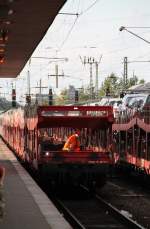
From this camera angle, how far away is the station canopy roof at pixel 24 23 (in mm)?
18891

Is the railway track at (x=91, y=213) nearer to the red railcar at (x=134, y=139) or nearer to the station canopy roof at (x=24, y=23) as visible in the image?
the red railcar at (x=134, y=139)

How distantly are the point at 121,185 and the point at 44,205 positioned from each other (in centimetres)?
1265

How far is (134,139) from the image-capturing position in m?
25.9

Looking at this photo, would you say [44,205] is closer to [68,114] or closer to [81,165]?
[81,165]

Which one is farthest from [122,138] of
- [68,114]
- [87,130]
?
[68,114]

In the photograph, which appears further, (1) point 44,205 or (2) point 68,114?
(2) point 68,114

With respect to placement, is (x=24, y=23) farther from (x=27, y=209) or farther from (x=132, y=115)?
(x=27, y=209)

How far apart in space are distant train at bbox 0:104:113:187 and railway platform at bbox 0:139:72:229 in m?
1.03

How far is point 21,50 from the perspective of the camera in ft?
109

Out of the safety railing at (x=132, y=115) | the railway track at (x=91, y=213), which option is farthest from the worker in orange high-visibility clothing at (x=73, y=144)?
the safety railing at (x=132, y=115)

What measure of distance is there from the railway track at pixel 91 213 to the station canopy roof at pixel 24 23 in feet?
17.4

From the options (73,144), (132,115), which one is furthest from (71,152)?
(132,115)

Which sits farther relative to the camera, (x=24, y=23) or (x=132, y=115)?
(x=132, y=115)

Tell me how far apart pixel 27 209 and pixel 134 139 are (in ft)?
39.3
